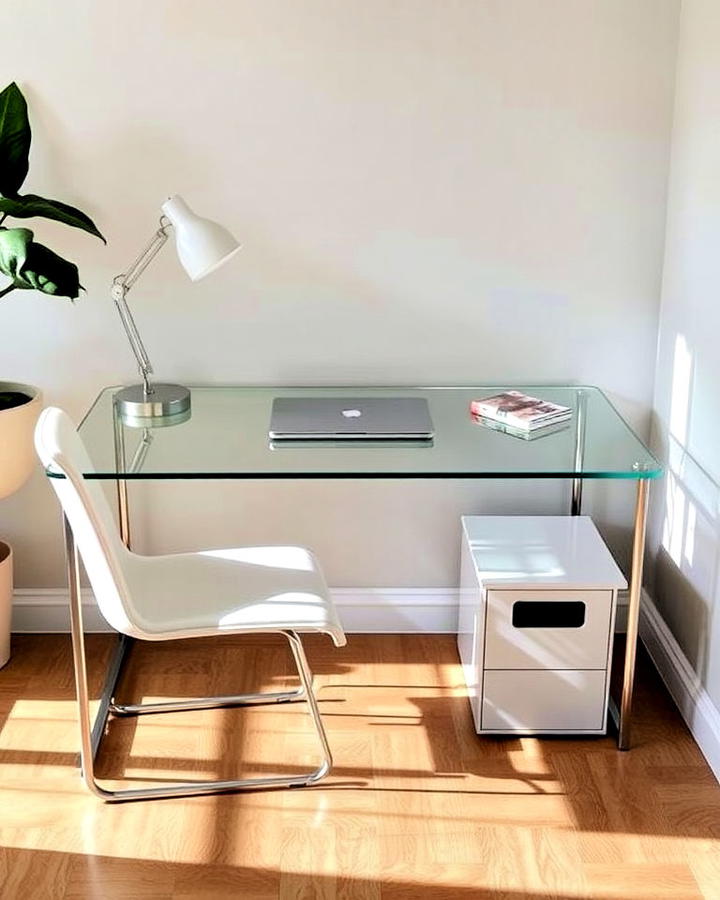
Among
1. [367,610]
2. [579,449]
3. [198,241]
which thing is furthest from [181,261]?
[367,610]

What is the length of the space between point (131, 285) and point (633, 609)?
1.38 meters

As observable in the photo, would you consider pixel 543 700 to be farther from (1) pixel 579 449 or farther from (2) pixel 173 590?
(2) pixel 173 590

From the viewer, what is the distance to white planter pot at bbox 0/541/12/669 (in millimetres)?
2988

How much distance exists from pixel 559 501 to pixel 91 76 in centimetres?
159

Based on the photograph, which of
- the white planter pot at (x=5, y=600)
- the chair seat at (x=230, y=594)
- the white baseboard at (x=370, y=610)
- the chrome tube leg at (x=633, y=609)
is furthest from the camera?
the white baseboard at (x=370, y=610)

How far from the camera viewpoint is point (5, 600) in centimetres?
301

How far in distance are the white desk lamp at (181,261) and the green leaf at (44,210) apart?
0.49 feet

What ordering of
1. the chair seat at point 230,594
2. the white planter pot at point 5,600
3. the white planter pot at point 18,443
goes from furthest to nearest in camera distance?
the white planter pot at point 5,600, the white planter pot at point 18,443, the chair seat at point 230,594

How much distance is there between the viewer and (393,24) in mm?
2805

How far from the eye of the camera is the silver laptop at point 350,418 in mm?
2643

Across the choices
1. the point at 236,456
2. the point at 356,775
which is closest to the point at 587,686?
the point at 356,775

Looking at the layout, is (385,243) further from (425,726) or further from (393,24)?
(425,726)

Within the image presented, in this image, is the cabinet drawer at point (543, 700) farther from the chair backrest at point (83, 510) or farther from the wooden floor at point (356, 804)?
the chair backrest at point (83, 510)

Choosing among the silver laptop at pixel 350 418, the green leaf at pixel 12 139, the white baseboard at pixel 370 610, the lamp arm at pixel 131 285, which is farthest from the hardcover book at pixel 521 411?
the green leaf at pixel 12 139
